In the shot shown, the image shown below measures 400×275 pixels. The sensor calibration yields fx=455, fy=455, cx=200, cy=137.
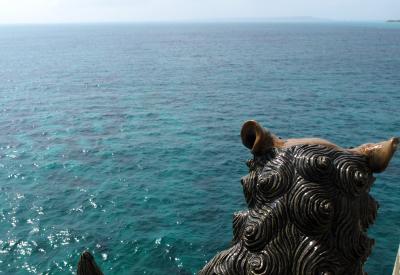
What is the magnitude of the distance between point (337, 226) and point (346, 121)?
49.1m

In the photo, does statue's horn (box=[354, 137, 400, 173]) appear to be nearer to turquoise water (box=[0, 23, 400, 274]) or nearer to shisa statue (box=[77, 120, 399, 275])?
shisa statue (box=[77, 120, 399, 275])

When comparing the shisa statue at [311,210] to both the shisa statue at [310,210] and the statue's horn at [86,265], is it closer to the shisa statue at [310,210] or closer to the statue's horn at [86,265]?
the shisa statue at [310,210]

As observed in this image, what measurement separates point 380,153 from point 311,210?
95 centimetres

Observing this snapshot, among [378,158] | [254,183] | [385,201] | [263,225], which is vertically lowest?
[385,201]

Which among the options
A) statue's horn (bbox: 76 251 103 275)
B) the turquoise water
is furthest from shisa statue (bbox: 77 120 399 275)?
the turquoise water

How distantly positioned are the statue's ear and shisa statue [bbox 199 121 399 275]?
0.4 inches

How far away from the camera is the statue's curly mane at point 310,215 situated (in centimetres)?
465

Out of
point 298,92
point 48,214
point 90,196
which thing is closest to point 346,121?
point 298,92

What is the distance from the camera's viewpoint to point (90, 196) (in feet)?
107

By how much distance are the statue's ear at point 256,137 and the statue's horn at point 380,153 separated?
97 cm

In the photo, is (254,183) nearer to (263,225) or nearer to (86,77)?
(263,225)

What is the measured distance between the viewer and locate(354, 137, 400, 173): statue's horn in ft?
15.4

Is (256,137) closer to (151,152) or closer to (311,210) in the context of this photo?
(311,210)

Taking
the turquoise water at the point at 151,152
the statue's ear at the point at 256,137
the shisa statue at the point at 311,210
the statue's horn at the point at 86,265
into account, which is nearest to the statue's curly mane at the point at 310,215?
the shisa statue at the point at 311,210
